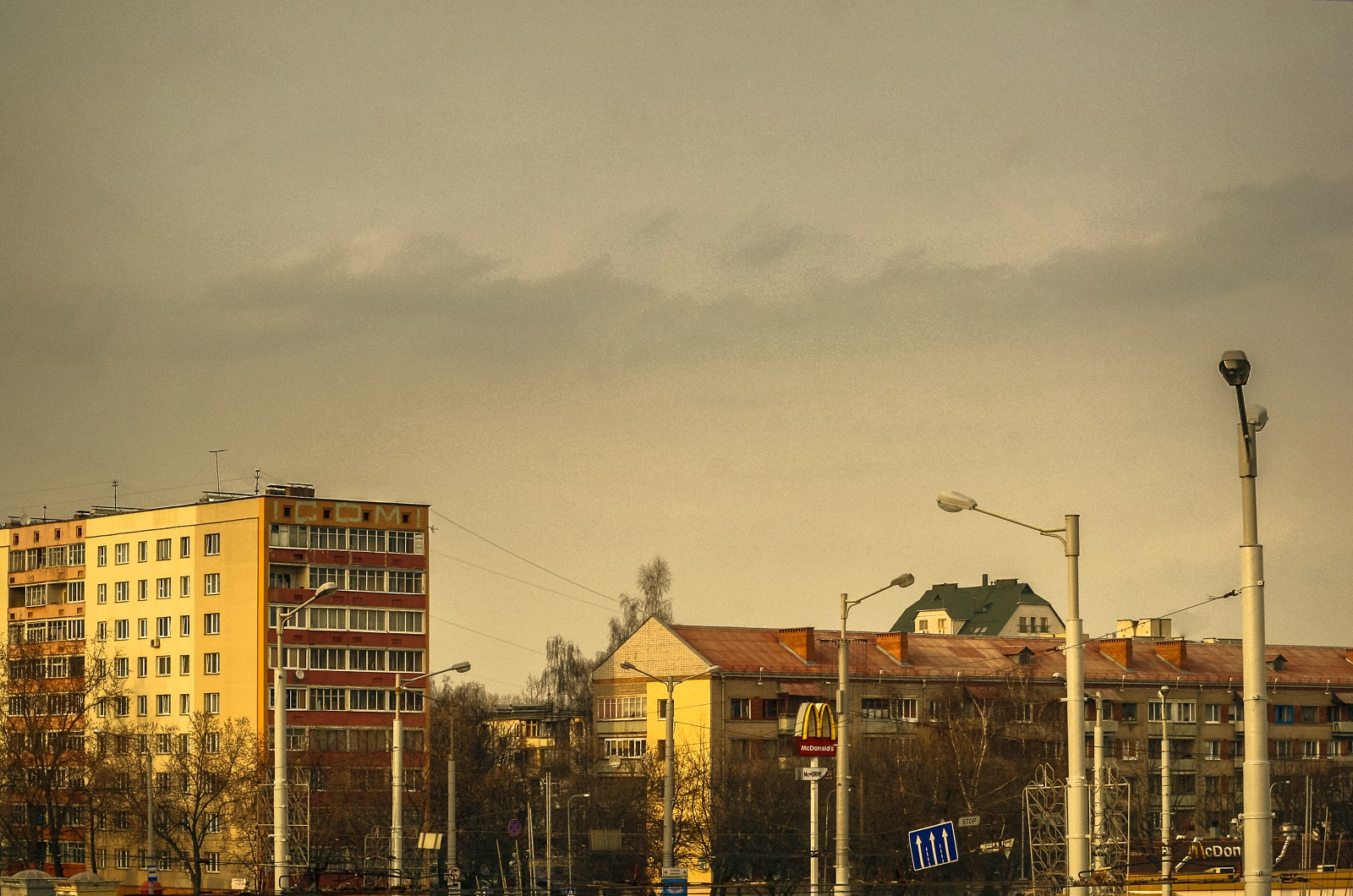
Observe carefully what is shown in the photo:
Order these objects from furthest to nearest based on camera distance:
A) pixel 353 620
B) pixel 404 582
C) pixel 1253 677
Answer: pixel 404 582 → pixel 353 620 → pixel 1253 677

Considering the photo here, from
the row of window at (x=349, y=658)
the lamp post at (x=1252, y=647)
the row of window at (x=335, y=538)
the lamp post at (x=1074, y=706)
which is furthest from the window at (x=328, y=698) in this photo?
the lamp post at (x=1252, y=647)

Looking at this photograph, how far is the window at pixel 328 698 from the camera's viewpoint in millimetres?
94875

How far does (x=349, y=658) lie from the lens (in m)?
96.5

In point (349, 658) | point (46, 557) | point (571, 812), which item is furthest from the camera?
point (46, 557)

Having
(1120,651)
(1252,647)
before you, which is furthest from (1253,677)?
(1120,651)

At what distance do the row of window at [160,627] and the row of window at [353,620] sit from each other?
4054 mm

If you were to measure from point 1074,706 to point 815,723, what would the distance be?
43.2 feet

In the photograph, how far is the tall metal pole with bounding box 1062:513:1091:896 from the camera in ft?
78.7

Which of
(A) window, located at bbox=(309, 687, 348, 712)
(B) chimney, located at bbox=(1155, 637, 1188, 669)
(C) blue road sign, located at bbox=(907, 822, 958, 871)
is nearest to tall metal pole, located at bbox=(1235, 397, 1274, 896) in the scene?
(C) blue road sign, located at bbox=(907, 822, 958, 871)

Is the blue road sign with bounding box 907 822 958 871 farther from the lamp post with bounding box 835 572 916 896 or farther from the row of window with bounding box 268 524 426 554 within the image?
the row of window with bounding box 268 524 426 554

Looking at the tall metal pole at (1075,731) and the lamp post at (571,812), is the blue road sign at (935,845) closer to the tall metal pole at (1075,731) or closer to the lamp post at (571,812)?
the tall metal pole at (1075,731)

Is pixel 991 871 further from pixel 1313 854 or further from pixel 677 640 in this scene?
pixel 677 640

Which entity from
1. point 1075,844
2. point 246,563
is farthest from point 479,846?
point 1075,844

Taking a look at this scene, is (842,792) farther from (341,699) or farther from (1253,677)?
(341,699)
